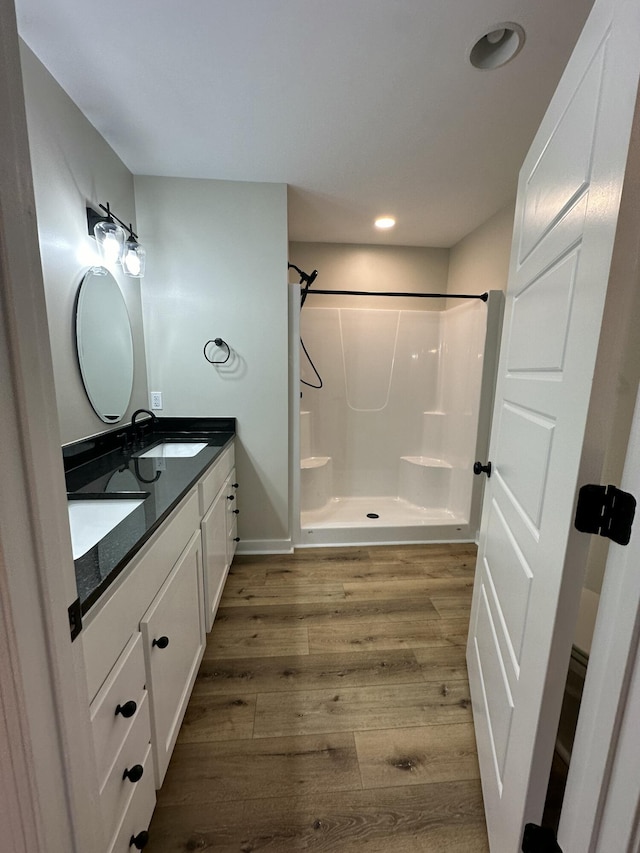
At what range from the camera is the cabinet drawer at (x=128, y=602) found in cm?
67

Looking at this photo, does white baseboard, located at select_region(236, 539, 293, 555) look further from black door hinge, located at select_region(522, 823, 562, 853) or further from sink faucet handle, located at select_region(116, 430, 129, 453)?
black door hinge, located at select_region(522, 823, 562, 853)

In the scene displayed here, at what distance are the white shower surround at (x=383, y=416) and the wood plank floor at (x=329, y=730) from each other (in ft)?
3.14

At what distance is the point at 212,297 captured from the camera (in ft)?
7.21

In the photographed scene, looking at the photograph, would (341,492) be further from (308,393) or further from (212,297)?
(212,297)

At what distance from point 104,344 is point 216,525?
43.5 inches

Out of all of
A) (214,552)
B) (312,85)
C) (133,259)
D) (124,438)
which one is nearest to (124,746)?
(214,552)

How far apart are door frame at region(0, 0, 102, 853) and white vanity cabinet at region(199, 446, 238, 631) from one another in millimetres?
1047

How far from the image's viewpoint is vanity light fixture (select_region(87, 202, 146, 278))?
5.36 ft

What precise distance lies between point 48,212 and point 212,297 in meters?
0.94

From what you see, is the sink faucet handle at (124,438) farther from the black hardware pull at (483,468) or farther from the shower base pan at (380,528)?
Result: the black hardware pull at (483,468)

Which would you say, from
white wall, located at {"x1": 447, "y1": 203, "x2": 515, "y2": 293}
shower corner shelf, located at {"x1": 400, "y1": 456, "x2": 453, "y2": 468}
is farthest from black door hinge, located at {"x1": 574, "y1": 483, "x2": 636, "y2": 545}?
shower corner shelf, located at {"x1": 400, "y1": 456, "x2": 453, "y2": 468}

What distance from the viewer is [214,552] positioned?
5.67 ft

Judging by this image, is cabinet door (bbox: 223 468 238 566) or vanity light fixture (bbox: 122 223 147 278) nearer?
vanity light fixture (bbox: 122 223 147 278)

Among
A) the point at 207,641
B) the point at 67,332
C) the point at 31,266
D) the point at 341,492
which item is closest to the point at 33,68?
the point at 67,332
